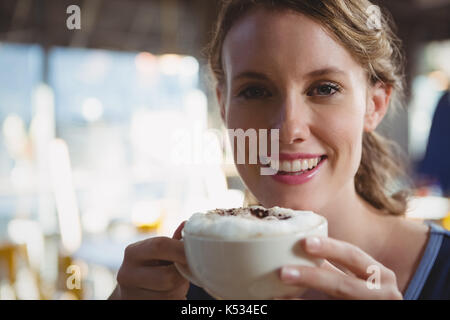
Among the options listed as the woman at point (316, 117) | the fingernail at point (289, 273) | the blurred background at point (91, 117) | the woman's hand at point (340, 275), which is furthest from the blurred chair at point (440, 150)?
the fingernail at point (289, 273)

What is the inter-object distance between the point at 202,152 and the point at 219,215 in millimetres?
2292

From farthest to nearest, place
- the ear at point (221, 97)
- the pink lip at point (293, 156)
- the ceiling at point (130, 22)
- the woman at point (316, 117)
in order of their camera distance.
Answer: the ceiling at point (130, 22) < the ear at point (221, 97) < the pink lip at point (293, 156) < the woman at point (316, 117)

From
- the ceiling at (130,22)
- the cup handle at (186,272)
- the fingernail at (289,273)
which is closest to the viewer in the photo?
the fingernail at (289,273)

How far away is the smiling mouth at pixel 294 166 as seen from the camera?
90 cm

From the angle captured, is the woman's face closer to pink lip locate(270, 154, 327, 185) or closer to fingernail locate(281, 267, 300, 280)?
A: pink lip locate(270, 154, 327, 185)

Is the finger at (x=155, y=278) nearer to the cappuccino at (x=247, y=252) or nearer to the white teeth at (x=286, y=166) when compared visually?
the cappuccino at (x=247, y=252)

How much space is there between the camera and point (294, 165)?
0.90m

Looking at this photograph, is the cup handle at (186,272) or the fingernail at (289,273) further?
the cup handle at (186,272)

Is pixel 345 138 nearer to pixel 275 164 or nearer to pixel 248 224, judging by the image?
pixel 275 164

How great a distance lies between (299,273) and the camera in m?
0.57

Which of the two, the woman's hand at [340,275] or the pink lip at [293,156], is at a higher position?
the pink lip at [293,156]

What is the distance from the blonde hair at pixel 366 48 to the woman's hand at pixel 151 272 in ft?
1.76
